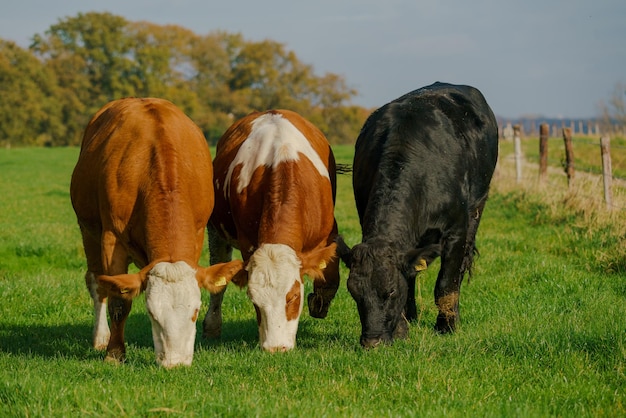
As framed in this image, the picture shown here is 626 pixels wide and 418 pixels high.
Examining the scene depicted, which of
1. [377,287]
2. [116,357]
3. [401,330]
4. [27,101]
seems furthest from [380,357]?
[27,101]

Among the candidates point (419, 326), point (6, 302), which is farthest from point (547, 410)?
point (6, 302)

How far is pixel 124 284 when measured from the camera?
664 cm

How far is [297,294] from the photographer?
726 cm

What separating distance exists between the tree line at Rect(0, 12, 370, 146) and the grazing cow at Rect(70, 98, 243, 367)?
65.8 meters

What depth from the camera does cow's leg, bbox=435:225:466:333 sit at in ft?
26.7

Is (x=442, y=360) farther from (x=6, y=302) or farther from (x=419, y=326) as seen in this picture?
(x=6, y=302)

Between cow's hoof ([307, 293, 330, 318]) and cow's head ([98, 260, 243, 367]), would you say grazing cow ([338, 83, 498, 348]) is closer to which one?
cow's hoof ([307, 293, 330, 318])

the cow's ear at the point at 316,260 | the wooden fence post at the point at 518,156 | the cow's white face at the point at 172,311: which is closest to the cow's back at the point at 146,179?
the cow's white face at the point at 172,311

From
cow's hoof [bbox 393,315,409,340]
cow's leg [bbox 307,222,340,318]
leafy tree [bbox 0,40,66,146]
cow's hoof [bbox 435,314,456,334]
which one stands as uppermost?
leafy tree [bbox 0,40,66,146]

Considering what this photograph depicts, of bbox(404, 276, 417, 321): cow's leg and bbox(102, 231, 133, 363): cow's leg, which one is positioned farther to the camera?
bbox(404, 276, 417, 321): cow's leg

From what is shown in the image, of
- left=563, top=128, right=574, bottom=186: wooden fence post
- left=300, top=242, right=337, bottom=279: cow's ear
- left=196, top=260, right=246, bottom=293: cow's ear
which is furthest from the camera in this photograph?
left=563, top=128, right=574, bottom=186: wooden fence post

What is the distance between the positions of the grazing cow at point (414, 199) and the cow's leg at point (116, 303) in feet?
6.46

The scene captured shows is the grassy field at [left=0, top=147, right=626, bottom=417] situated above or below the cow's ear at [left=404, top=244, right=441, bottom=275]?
below

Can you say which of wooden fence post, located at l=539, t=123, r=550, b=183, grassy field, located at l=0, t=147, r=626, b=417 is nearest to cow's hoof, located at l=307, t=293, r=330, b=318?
grassy field, located at l=0, t=147, r=626, b=417
